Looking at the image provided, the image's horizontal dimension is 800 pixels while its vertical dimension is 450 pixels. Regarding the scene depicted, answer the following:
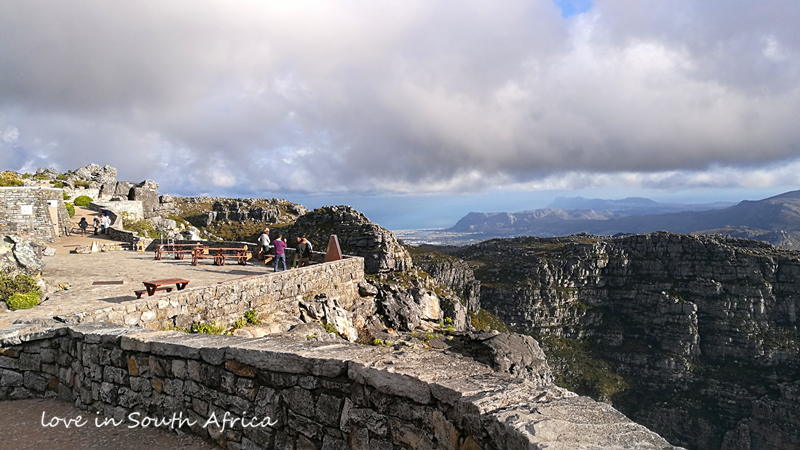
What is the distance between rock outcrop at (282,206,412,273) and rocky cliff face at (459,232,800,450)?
330ft

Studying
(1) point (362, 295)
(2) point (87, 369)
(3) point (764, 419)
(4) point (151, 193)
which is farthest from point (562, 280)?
(2) point (87, 369)

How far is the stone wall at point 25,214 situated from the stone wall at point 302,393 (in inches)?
990

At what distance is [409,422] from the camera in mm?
4141

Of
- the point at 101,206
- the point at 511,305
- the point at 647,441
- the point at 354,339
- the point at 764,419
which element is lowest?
the point at 764,419

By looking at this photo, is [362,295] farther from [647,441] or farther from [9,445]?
[647,441]

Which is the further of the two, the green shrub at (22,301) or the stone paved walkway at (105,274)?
the stone paved walkway at (105,274)

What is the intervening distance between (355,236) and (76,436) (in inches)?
1811

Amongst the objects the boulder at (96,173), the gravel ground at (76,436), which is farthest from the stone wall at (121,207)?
the gravel ground at (76,436)

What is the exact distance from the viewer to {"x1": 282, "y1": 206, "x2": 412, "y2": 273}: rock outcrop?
48.8 metres

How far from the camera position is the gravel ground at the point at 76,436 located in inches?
221

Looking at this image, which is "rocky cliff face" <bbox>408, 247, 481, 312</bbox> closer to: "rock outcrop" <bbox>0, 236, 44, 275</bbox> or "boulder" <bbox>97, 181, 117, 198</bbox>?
"boulder" <bbox>97, 181, 117, 198</bbox>

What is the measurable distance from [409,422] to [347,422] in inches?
30.8

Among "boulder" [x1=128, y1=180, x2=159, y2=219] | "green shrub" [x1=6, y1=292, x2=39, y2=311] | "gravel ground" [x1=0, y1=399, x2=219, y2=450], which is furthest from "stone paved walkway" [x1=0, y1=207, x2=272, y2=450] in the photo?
"boulder" [x1=128, y1=180, x2=159, y2=219]

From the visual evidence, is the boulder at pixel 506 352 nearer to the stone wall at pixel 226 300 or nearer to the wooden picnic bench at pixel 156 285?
the stone wall at pixel 226 300
